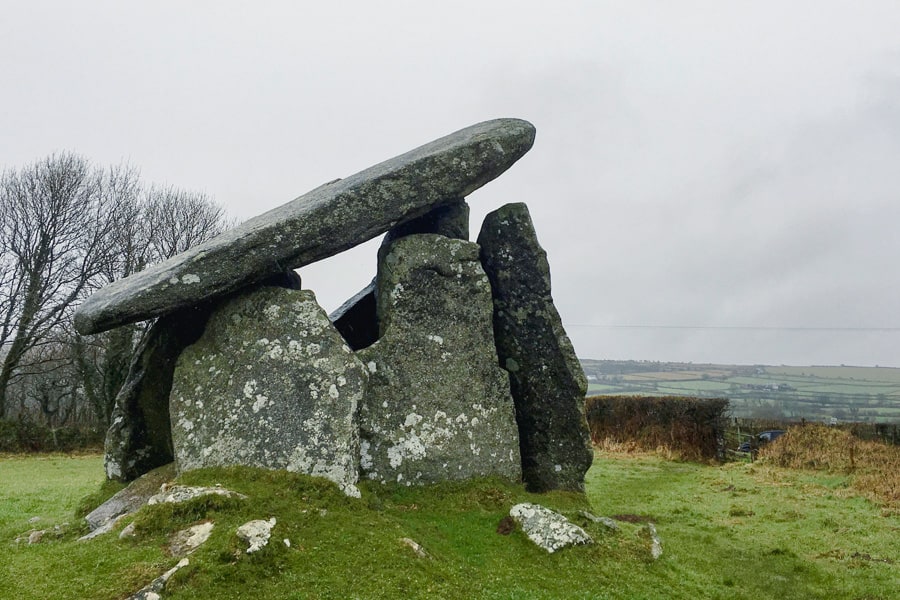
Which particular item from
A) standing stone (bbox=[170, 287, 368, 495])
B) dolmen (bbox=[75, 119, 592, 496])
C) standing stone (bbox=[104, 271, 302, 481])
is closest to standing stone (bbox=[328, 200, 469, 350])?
dolmen (bbox=[75, 119, 592, 496])

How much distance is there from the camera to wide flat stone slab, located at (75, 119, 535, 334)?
27.0ft

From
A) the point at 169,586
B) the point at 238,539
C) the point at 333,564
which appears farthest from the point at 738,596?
the point at 169,586

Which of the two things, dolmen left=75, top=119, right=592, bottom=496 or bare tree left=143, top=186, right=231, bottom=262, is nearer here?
dolmen left=75, top=119, right=592, bottom=496

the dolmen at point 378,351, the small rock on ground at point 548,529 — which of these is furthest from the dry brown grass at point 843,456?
the small rock on ground at point 548,529

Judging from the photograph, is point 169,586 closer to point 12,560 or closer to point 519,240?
point 12,560

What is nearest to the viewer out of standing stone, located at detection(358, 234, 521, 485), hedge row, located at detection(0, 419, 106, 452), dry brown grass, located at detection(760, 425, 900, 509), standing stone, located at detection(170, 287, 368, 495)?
standing stone, located at detection(170, 287, 368, 495)

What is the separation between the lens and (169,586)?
526cm

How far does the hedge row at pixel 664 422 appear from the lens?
79.5ft

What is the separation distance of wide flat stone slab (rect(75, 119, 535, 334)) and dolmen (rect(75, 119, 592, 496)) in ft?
0.07

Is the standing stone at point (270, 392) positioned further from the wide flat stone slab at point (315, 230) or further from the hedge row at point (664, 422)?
the hedge row at point (664, 422)

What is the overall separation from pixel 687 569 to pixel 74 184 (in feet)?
106

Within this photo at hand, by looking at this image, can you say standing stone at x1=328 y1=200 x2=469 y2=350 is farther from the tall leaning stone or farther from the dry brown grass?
the dry brown grass

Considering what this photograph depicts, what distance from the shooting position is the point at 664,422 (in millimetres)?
26562

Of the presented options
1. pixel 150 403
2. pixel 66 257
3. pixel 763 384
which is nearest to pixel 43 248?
pixel 66 257
